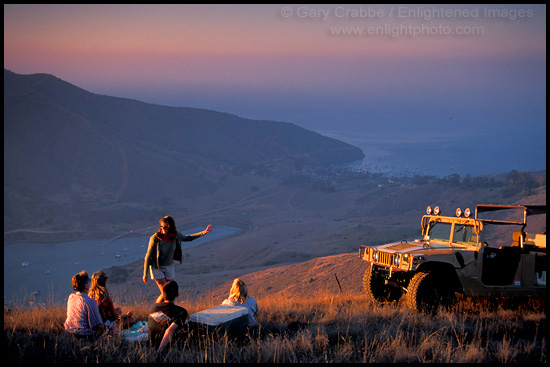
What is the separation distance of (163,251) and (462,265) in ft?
18.2

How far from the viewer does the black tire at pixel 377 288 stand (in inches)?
411

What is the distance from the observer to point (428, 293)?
30.5ft

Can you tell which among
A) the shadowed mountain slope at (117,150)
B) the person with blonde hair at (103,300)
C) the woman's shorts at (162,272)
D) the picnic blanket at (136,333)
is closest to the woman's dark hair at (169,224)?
the woman's shorts at (162,272)

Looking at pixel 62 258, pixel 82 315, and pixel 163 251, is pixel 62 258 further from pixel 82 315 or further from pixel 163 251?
pixel 82 315

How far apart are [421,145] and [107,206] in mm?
85033

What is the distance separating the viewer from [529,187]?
43531 millimetres

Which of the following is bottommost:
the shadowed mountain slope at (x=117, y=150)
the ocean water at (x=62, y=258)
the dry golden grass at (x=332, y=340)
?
the ocean water at (x=62, y=258)

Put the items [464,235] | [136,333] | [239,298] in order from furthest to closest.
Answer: [464,235]
[239,298]
[136,333]

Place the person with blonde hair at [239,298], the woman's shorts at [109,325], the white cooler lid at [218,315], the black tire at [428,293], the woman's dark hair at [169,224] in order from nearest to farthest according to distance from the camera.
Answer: the white cooler lid at [218,315]
the woman's shorts at [109,325]
the person with blonde hair at [239,298]
the woman's dark hair at [169,224]
the black tire at [428,293]

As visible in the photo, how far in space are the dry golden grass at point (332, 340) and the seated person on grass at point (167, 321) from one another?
18cm

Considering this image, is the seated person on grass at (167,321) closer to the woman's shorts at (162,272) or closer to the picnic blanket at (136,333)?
the picnic blanket at (136,333)

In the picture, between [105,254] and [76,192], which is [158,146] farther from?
[105,254]

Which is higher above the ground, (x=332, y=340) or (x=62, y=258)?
(x=332, y=340)

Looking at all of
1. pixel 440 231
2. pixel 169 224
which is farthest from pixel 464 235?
pixel 169 224
